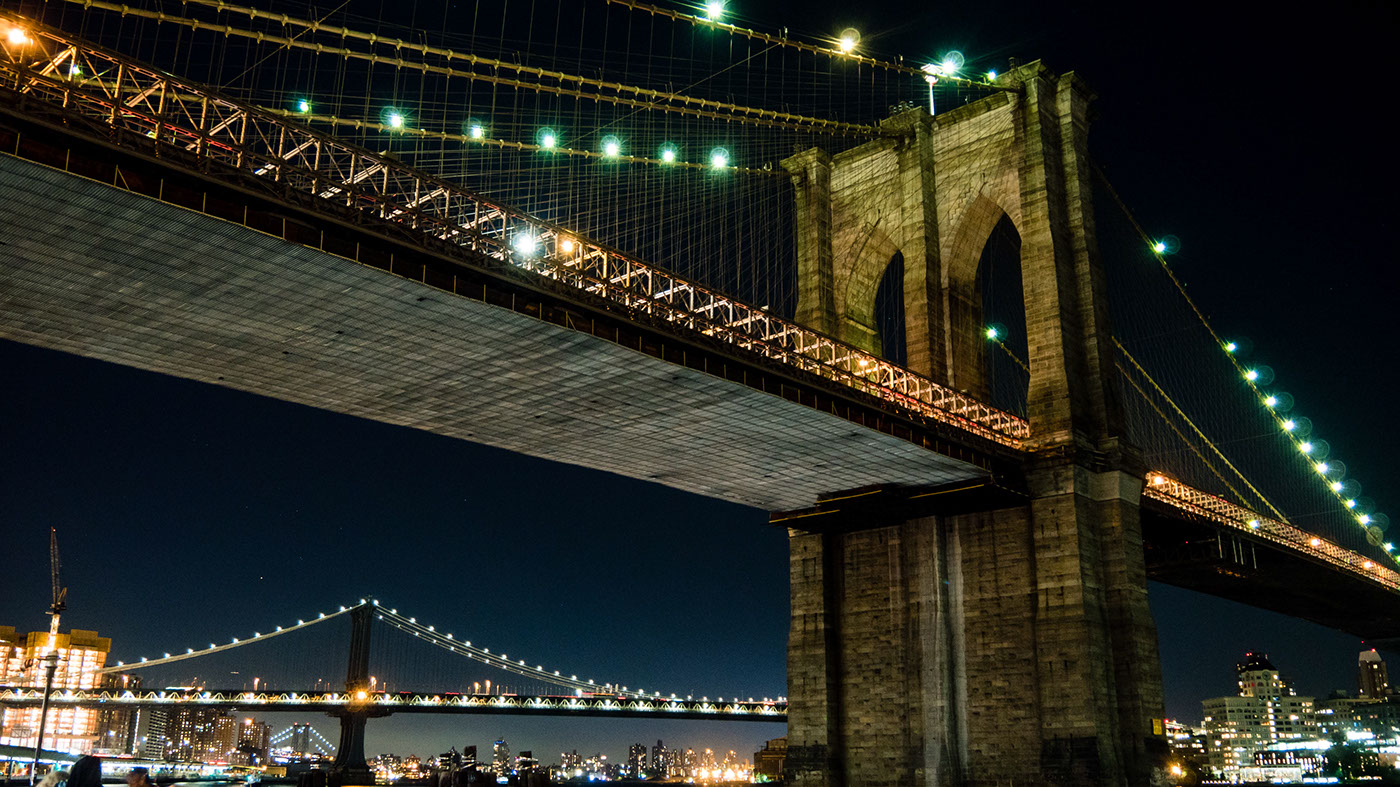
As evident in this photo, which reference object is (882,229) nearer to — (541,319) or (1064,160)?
(1064,160)

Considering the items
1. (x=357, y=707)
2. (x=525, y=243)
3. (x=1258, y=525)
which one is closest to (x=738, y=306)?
(x=525, y=243)

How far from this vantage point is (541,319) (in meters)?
32.4

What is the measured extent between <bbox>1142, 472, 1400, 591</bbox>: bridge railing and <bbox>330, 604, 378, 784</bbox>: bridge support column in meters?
51.1

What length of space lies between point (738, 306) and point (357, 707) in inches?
2892

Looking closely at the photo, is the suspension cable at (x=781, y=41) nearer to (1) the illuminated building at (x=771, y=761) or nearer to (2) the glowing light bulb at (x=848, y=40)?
(2) the glowing light bulb at (x=848, y=40)

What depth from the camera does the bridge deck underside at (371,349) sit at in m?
26.8

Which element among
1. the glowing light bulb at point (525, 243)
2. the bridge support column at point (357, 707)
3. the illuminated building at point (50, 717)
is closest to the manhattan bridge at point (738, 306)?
the glowing light bulb at point (525, 243)

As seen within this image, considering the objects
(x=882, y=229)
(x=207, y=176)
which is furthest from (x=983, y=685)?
(x=207, y=176)

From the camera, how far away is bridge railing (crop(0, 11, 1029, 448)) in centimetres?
2433

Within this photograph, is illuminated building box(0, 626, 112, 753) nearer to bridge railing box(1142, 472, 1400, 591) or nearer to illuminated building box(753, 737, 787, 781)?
illuminated building box(753, 737, 787, 781)

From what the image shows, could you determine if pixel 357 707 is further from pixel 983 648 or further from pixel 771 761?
pixel 983 648

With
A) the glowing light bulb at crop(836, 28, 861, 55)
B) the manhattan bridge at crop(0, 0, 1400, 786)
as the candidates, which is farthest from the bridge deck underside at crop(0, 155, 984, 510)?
the glowing light bulb at crop(836, 28, 861, 55)

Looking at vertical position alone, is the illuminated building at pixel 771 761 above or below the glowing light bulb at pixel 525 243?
below

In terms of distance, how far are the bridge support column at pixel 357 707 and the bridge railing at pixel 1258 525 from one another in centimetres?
5109
